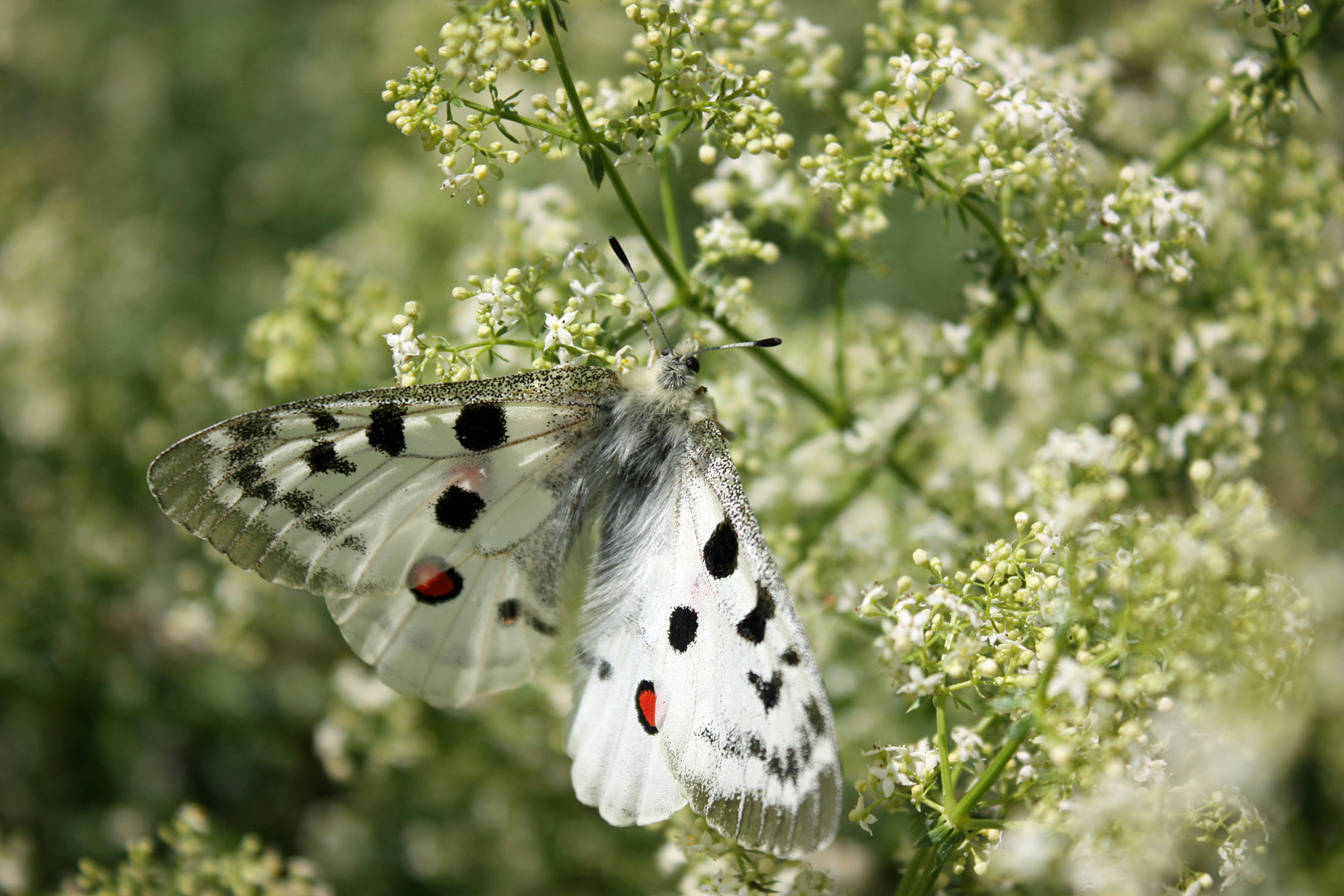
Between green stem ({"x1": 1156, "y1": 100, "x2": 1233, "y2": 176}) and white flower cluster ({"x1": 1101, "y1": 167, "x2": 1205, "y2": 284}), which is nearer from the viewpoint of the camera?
white flower cluster ({"x1": 1101, "y1": 167, "x2": 1205, "y2": 284})

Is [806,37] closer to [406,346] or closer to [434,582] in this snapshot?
[406,346]

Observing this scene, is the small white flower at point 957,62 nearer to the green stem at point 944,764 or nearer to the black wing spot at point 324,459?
the green stem at point 944,764

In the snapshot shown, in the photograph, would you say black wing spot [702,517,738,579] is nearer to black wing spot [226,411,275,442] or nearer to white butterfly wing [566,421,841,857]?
white butterfly wing [566,421,841,857]

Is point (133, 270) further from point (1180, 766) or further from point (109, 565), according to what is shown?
point (1180, 766)

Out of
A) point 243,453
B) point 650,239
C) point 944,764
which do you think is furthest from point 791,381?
point 243,453

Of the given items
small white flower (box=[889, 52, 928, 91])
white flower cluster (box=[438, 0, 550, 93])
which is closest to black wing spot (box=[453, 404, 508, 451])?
white flower cluster (box=[438, 0, 550, 93])

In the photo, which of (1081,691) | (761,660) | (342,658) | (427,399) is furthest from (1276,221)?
(342,658)
